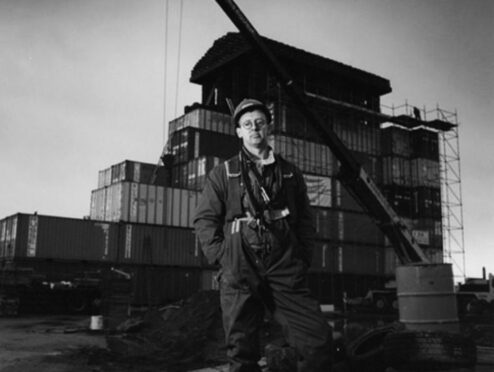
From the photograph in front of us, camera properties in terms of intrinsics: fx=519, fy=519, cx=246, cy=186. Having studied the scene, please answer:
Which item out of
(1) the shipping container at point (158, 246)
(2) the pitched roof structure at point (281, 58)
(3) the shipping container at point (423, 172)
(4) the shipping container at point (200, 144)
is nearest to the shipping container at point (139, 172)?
(4) the shipping container at point (200, 144)

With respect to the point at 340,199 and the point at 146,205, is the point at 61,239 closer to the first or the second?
the point at 146,205

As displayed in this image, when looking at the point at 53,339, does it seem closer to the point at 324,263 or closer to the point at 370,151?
the point at 324,263

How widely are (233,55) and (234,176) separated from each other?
39302 mm

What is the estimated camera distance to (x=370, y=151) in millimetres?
40906

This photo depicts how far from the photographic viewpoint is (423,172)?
4225cm

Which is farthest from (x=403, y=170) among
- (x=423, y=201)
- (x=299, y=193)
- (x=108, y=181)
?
(x=299, y=193)

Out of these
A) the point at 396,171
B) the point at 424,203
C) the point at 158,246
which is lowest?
the point at 158,246

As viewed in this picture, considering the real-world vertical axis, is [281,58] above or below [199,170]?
→ above

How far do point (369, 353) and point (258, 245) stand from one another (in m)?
3.08

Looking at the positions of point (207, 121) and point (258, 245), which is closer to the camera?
point (258, 245)

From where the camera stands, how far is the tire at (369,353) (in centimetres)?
581

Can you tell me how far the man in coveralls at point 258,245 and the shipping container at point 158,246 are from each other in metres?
23.4

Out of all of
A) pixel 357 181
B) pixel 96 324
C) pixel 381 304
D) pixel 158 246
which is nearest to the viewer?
pixel 96 324

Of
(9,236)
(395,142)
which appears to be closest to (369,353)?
(9,236)
